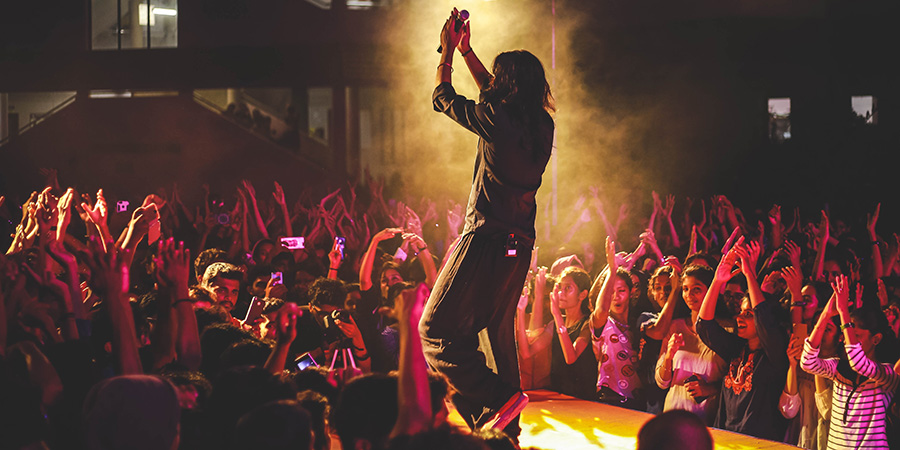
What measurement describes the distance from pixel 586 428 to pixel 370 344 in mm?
1536

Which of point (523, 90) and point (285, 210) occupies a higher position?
point (523, 90)

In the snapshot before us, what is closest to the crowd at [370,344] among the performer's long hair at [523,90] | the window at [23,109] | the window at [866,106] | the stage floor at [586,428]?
the stage floor at [586,428]

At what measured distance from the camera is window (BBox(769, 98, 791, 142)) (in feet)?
49.5

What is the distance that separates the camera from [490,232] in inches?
130

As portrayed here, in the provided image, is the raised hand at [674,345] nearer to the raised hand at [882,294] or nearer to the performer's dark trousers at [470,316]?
the raised hand at [882,294]

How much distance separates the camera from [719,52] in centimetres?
1498

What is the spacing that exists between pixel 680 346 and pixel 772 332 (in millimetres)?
682

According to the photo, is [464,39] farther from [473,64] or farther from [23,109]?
[23,109]

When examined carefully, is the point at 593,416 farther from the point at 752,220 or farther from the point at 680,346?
the point at 752,220

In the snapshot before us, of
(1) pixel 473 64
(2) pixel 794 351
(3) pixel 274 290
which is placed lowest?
(2) pixel 794 351

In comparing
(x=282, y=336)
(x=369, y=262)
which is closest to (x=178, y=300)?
(x=282, y=336)

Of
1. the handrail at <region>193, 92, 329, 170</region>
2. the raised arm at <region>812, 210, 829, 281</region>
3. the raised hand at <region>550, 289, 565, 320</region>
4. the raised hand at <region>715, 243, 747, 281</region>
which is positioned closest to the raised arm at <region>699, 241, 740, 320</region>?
the raised hand at <region>715, 243, 747, 281</region>

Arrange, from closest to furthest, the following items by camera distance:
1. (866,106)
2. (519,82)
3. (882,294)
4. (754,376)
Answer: (519,82)
(754,376)
(882,294)
(866,106)

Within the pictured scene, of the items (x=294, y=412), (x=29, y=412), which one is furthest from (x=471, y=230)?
(x=29, y=412)
